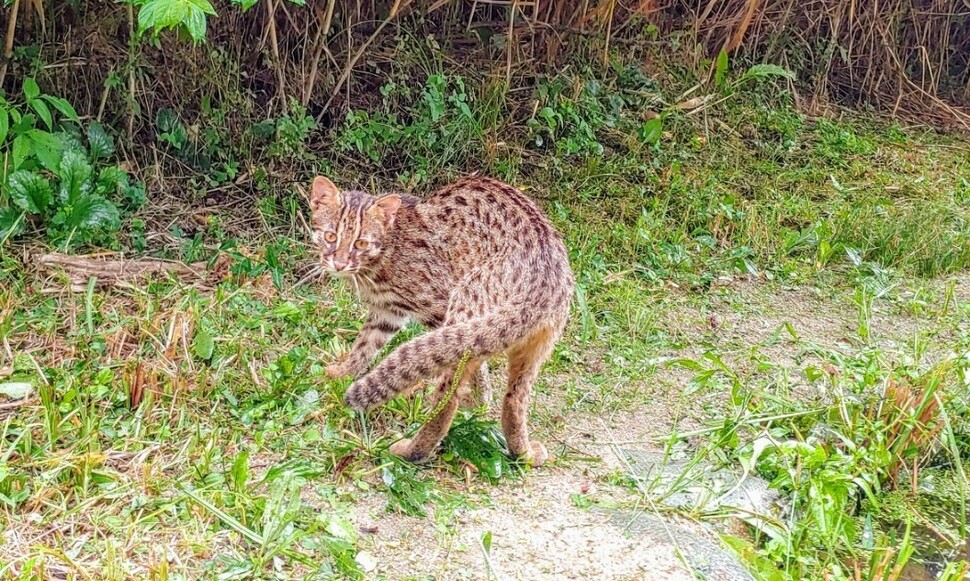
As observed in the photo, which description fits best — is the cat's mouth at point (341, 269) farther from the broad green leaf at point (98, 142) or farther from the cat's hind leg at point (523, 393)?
the broad green leaf at point (98, 142)

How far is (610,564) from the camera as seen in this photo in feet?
11.5

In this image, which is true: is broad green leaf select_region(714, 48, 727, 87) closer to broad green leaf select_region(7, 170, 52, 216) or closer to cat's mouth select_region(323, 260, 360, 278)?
cat's mouth select_region(323, 260, 360, 278)

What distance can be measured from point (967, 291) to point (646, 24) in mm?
3456

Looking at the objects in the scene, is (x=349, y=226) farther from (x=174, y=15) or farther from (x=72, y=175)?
(x=72, y=175)

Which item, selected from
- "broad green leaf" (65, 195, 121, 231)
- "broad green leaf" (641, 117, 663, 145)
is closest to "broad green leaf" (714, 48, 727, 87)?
"broad green leaf" (641, 117, 663, 145)

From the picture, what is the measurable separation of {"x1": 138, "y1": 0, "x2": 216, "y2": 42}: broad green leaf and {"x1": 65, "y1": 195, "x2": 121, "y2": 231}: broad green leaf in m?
1.96

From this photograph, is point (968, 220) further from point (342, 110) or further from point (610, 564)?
point (610, 564)

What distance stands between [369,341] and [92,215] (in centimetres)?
182

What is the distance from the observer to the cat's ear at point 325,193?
4.90 metres

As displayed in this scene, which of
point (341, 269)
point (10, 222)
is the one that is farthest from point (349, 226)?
point (10, 222)

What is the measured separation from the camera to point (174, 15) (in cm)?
359

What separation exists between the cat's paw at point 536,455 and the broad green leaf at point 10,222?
9.84 feet

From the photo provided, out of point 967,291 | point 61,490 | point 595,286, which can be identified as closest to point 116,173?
point 61,490


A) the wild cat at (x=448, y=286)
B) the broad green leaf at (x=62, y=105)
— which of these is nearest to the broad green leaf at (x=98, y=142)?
the broad green leaf at (x=62, y=105)
